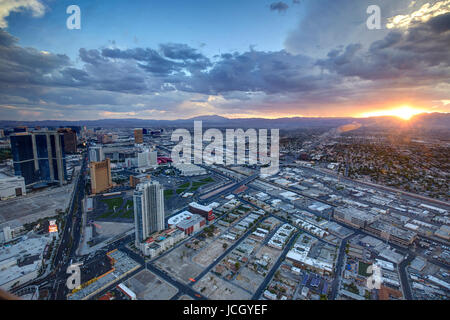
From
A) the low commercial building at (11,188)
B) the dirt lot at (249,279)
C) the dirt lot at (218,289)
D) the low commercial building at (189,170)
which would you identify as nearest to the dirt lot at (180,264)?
the dirt lot at (218,289)

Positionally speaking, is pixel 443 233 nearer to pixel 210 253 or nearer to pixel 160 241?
pixel 210 253

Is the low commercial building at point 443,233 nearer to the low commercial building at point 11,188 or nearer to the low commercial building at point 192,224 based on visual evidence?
the low commercial building at point 192,224

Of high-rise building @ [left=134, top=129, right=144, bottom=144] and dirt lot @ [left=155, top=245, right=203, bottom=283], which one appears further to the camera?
high-rise building @ [left=134, top=129, right=144, bottom=144]

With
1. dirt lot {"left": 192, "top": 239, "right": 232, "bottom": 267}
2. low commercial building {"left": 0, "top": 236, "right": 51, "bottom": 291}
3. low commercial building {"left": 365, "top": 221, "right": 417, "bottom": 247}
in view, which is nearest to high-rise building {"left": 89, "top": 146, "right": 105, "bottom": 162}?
low commercial building {"left": 0, "top": 236, "right": 51, "bottom": 291}

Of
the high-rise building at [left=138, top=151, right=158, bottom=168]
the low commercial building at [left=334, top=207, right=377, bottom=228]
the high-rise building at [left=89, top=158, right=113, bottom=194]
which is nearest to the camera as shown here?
the low commercial building at [left=334, top=207, right=377, bottom=228]

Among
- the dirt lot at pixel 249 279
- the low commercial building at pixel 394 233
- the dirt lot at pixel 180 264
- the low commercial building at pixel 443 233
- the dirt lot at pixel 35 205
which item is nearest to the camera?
the dirt lot at pixel 249 279

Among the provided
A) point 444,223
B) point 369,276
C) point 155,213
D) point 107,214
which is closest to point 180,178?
point 107,214

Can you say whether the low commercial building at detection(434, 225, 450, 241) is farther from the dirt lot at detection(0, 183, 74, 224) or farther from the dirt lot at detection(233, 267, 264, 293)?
the dirt lot at detection(0, 183, 74, 224)
